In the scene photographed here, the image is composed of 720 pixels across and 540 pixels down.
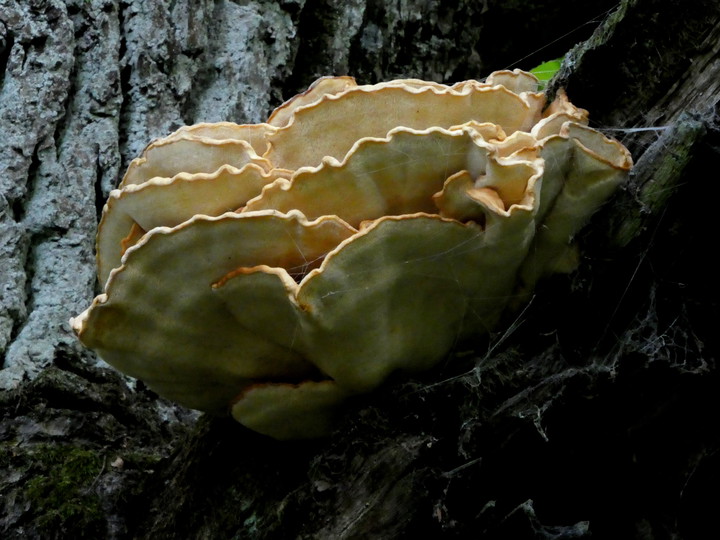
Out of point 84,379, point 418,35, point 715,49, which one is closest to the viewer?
point 715,49

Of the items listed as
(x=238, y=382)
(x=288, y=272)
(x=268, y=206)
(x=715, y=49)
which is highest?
(x=715, y=49)

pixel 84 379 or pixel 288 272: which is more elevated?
pixel 288 272

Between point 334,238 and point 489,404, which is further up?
point 334,238

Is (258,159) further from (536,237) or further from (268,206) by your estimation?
(536,237)

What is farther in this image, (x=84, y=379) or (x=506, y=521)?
(x=84, y=379)

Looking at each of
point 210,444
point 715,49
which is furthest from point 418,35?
point 210,444
